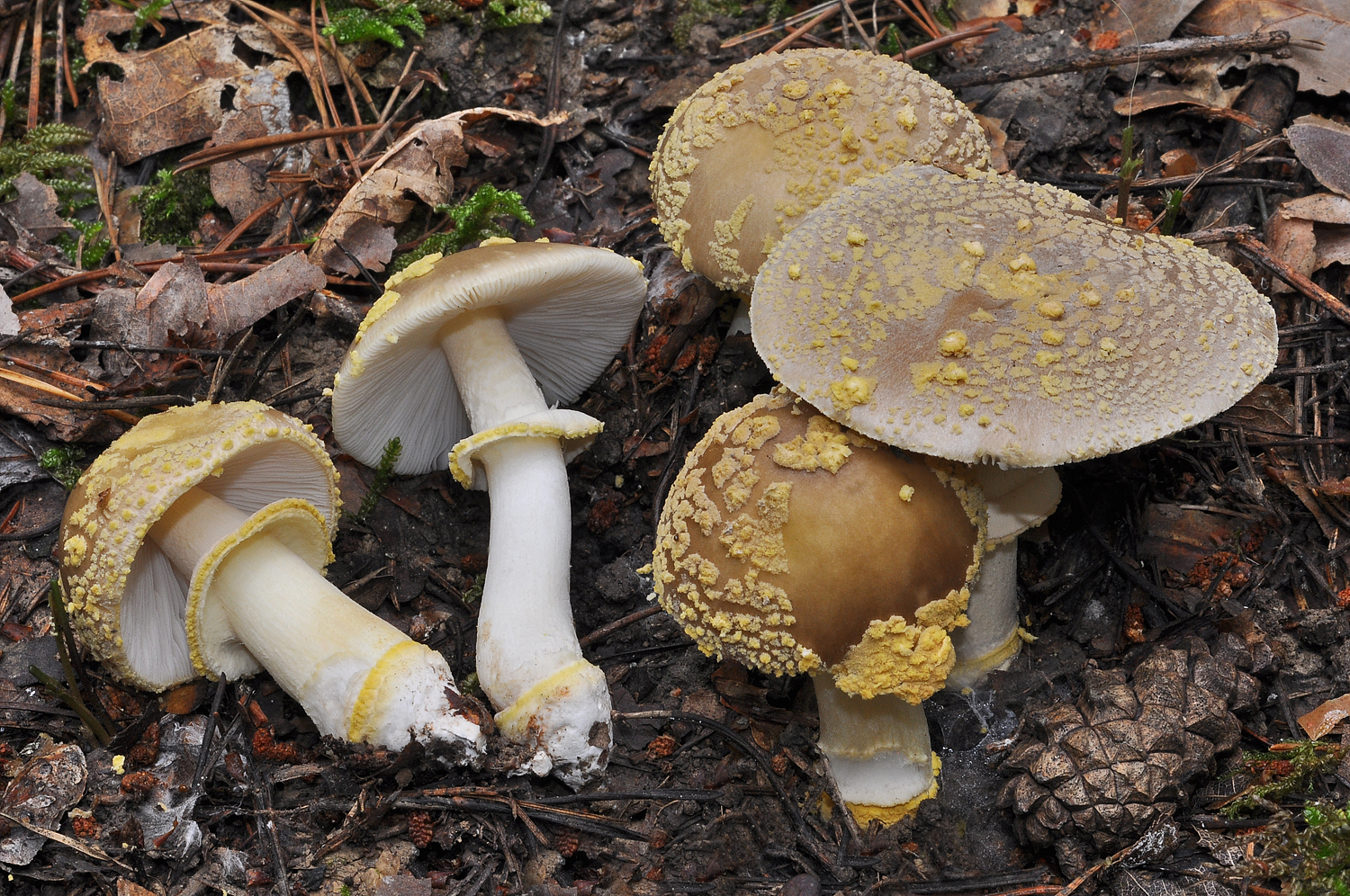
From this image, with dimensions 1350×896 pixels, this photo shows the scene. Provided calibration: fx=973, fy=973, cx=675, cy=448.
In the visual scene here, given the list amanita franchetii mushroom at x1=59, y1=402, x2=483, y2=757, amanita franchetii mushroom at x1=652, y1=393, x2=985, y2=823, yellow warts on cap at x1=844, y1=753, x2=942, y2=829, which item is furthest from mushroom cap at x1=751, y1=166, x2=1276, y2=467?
amanita franchetii mushroom at x1=59, y1=402, x2=483, y2=757

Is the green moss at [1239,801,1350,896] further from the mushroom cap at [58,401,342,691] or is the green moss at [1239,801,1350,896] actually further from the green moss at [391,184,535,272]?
the green moss at [391,184,535,272]

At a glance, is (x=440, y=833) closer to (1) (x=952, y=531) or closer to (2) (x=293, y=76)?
(1) (x=952, y=531)

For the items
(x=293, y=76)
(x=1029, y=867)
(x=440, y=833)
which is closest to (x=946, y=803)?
(x=1029, y=867)

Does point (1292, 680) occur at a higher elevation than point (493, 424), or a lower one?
lower

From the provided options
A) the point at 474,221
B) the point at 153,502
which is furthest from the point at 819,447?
the point at 474,221

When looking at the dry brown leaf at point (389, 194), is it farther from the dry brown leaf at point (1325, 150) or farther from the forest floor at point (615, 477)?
the dry brown leaf at point (1325, 150)

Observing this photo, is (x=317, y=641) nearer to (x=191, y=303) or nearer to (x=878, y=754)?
(x=191, y=303)
